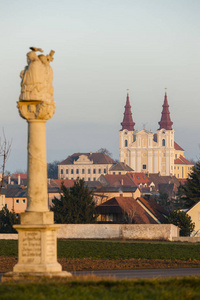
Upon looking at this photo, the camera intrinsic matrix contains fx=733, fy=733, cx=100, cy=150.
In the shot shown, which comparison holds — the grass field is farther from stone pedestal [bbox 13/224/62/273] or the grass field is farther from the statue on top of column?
the statue on top of column

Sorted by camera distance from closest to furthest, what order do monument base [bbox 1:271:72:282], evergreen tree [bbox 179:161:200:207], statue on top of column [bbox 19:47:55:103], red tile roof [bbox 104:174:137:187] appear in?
monument base [bbox 1:271:72:282], statue on top of column [bbox 19:47:55:103], evergreen tree [bbox 179:161:200:207], red tile roof [bbox 104:174:137:187]

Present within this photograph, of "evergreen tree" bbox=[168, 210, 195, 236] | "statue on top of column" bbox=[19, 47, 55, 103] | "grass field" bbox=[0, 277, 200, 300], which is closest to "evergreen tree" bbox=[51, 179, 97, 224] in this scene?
"evergreen tree" bbox=[168, 210, 195, 236]

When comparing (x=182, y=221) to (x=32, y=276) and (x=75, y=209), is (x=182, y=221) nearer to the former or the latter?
(x=75, y=209)

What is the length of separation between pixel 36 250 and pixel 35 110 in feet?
12.1

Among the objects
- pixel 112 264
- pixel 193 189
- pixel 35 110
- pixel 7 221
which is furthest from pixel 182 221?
pixel 35 110

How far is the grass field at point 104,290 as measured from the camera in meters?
14.3

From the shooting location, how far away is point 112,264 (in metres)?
30.6

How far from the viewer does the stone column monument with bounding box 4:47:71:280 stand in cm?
1841

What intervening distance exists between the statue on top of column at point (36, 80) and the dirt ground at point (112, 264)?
903 cm

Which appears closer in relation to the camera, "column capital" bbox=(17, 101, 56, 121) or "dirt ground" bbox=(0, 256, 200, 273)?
"column capital" bbox=(17, 101, 56, 121)

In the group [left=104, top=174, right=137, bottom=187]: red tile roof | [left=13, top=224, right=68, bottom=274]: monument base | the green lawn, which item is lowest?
the green lawn

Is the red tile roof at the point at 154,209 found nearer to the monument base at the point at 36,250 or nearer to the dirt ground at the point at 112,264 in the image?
the dirt ground at the point at 112,264

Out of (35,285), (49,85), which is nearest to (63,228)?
(49,85)

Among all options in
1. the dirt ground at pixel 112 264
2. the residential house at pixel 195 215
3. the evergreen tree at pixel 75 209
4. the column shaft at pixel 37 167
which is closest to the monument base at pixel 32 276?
the column shaft at pixel 37 167
